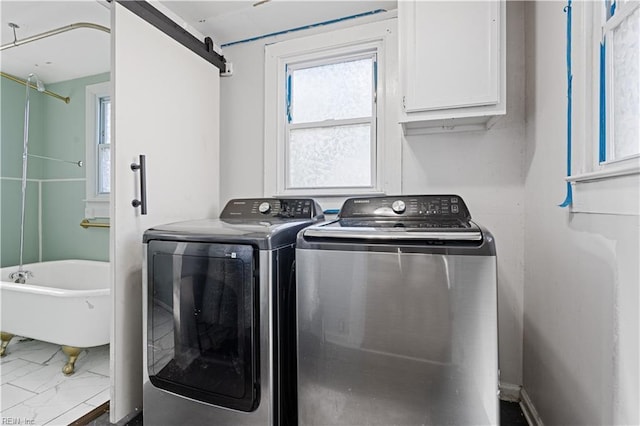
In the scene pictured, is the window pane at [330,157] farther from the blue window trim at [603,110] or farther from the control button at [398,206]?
the blue window trim at [603,110]

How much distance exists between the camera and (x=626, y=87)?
94 cm

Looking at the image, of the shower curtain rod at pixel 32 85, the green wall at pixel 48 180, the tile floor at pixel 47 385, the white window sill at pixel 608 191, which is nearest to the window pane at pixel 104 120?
the green wall at pixel 48 180

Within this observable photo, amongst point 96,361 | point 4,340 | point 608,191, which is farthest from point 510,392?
point 4,340

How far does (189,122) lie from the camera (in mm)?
2035

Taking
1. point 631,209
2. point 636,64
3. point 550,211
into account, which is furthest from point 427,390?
point 636,64

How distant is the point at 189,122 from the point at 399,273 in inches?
66.9

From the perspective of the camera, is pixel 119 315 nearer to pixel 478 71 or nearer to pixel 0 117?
pixel 478 71

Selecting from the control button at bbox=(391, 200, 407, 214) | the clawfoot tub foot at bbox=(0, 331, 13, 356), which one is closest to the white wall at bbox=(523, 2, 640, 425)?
the control button at bbox=(391, 200, 407, 214)

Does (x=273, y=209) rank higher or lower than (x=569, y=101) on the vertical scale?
lower

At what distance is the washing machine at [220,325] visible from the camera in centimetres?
125

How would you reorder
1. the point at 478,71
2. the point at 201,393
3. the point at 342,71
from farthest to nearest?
the point at 342,71 → the point at 478,71 → the point at 201,393

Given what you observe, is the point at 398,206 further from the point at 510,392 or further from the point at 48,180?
the point at 48,180

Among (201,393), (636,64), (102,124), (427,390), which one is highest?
(102,124)

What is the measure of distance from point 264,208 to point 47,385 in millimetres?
1750
